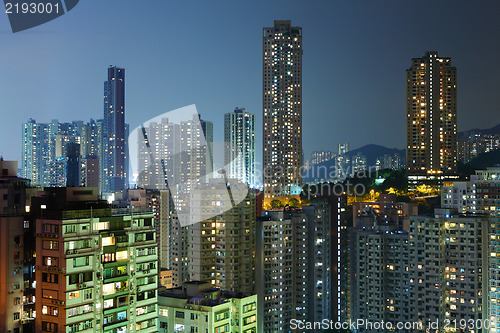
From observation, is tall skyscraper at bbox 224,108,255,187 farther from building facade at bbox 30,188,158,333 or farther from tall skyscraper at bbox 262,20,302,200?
building facade at bbox 30,188,158,333

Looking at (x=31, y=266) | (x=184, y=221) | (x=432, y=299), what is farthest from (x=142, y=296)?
(x=432, y=299)

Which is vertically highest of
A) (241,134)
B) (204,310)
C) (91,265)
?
(241,134)

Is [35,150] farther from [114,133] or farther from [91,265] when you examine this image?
[91,265]

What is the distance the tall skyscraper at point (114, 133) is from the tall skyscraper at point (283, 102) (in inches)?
251

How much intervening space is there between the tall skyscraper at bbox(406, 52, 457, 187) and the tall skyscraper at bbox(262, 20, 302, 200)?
15.4 ft

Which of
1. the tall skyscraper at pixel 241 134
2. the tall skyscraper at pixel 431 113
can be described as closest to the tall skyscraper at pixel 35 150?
the tall skyscraper at pixel 241 134

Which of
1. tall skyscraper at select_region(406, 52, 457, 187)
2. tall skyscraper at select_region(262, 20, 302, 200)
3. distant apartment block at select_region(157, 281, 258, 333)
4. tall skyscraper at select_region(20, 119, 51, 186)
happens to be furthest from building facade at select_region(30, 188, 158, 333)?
tall skyscraper at select_region(262, 20, 302, 200)

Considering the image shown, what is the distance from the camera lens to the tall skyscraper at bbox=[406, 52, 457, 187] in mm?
21422

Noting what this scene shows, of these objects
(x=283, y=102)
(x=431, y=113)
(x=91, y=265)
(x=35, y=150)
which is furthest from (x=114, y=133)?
(x=91, y=265)

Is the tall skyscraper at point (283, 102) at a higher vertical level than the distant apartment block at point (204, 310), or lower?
higher

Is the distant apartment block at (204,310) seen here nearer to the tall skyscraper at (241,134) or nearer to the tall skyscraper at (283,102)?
the tall skyscraper at (283,102)

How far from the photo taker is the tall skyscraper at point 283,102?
77.4 ft

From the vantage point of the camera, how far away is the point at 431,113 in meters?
21.7

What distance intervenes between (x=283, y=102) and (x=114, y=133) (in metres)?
7.81
